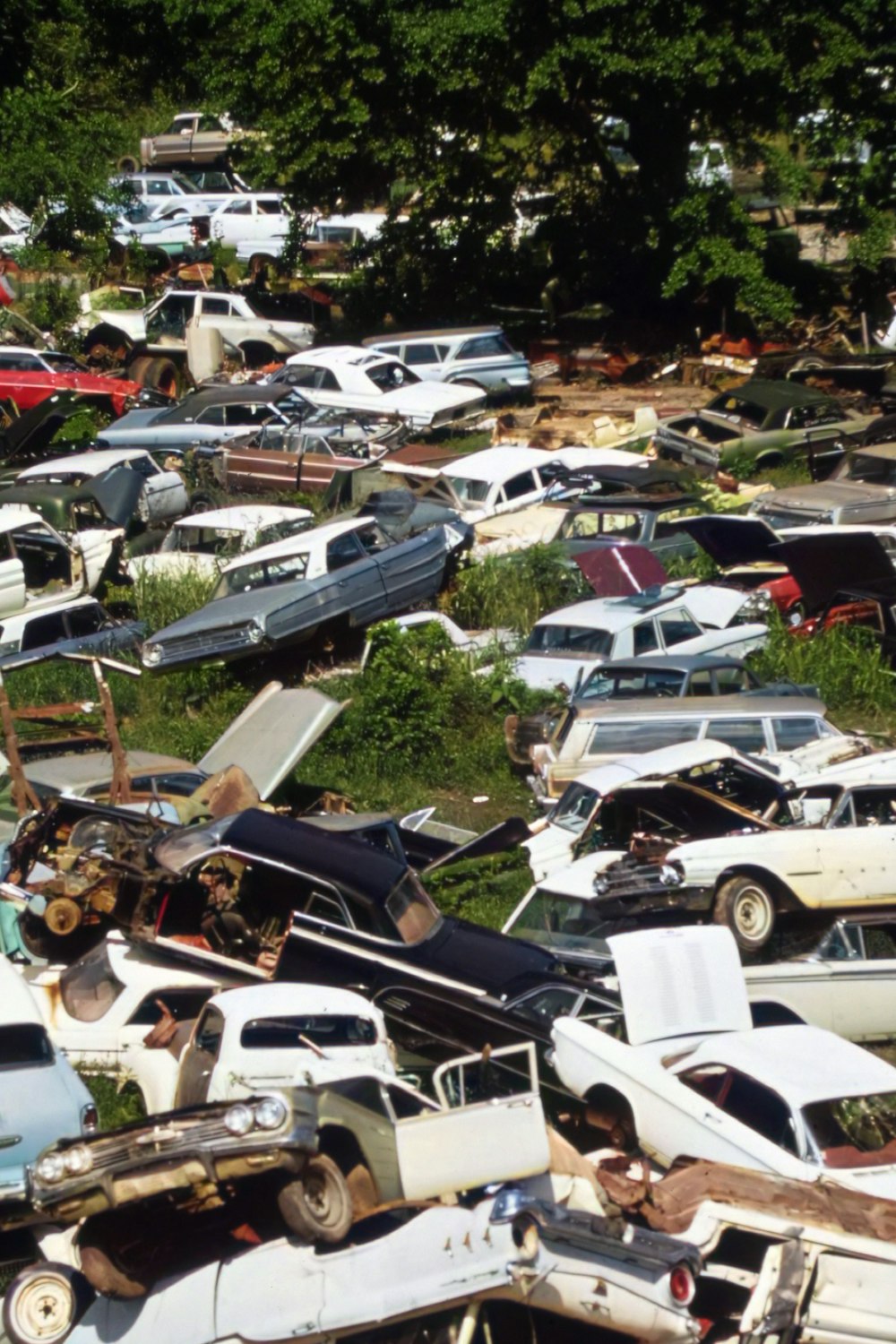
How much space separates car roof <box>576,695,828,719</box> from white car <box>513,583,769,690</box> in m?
1.45

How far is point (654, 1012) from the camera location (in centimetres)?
912

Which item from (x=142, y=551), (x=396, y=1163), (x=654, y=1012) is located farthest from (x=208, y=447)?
(x=396, y=1163)

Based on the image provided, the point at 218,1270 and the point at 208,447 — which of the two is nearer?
the point at 218,1270

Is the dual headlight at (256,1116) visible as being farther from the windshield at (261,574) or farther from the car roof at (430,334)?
the car roof at (430,334)

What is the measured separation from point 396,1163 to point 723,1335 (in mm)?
1580

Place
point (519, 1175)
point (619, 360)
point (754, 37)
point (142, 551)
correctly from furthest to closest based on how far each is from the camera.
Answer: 1. point (619, 360)
2. point (754, 37)
3. point (142, 551)
4. point (519, 1175)

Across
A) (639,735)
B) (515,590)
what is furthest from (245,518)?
(639,735)

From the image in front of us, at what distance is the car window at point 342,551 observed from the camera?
54.5ft

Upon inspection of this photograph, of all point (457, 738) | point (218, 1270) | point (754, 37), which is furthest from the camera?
point (754, 37)

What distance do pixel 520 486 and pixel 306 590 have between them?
5.26m

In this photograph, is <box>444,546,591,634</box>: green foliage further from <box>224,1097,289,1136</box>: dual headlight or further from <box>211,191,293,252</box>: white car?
<box>211,191,293,252</box>: white car

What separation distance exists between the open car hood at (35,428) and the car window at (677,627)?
40.5 ft

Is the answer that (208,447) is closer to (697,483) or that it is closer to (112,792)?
(697,483)

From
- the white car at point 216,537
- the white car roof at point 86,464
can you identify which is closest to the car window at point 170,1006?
the white car at point 216,537
